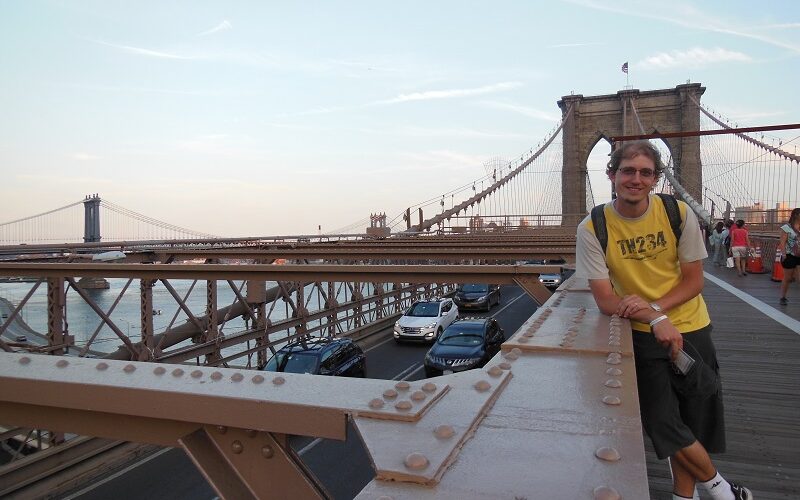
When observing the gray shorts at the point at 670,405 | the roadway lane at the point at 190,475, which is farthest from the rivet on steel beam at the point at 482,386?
the roadway lane at the point at 190,475

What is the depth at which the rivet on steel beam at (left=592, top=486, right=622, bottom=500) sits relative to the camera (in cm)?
104

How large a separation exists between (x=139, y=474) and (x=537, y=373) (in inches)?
416

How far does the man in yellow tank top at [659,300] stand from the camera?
2367 millimetres

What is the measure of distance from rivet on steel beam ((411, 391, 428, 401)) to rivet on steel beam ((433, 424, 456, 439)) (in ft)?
0.68

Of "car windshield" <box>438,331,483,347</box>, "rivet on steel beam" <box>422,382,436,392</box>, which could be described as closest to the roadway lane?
"car windshield" <box>438,331,483,347</box>

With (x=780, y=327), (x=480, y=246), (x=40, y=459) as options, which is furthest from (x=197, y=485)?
(x=780, y=327)

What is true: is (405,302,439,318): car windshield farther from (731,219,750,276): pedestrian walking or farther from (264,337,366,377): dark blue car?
(731,219,750,276): pedestrian walking

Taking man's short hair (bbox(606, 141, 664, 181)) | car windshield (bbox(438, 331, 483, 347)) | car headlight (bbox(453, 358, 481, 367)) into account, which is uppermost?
man's short hair (bbox(606, 141, 664, 181))

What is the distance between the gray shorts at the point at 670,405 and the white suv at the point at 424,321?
18.0 metres

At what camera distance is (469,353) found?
14781mm

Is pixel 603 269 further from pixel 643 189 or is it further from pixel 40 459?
pixel 40 459

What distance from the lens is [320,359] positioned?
530 inches

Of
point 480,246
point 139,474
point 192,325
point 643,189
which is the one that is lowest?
point 139,474

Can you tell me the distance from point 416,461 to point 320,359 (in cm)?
1261
